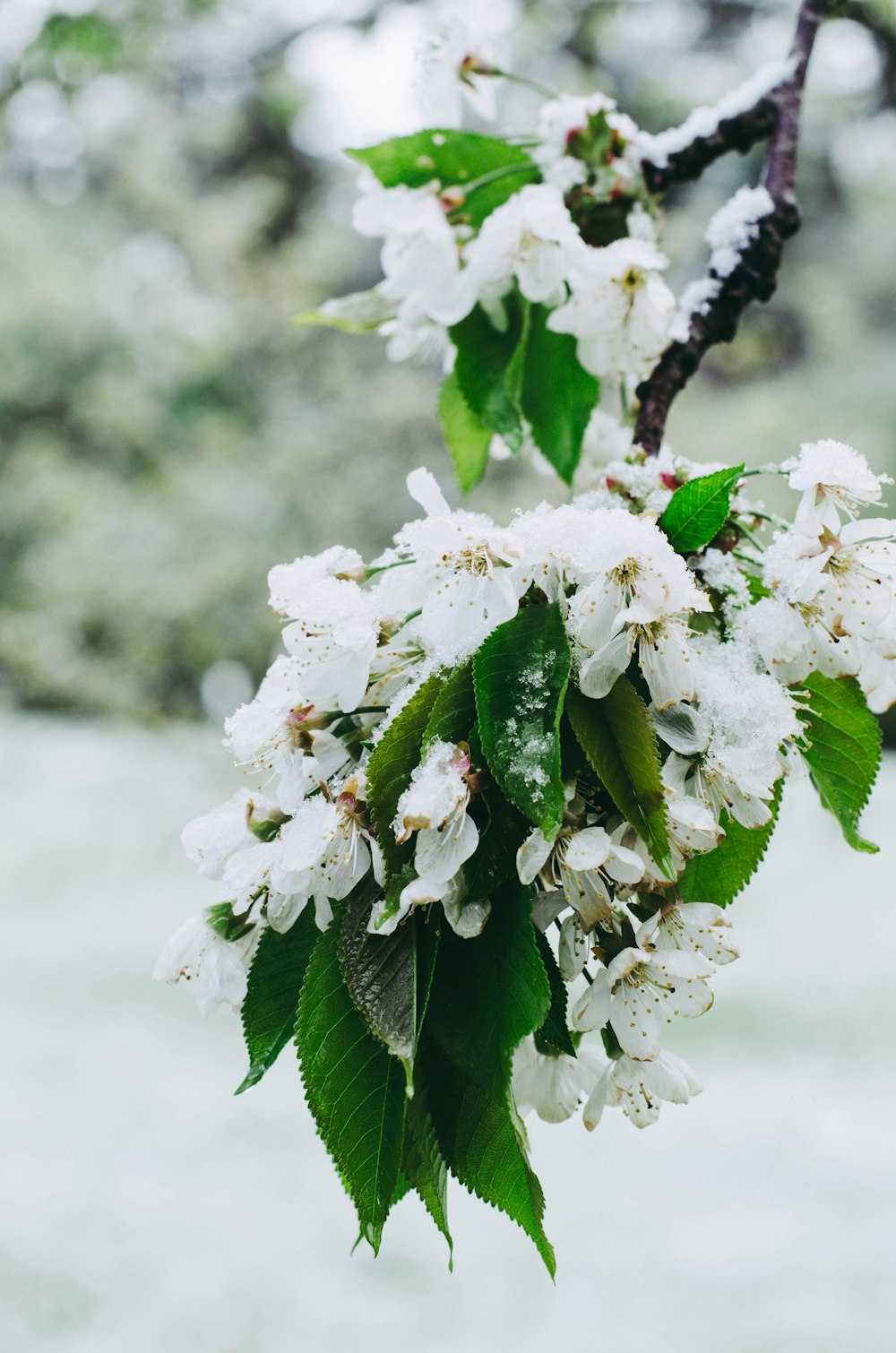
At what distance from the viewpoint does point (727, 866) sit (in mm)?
375

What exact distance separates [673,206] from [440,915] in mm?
3797

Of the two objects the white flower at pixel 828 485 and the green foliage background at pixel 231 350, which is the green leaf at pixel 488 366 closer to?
the white flower at pixel 828 485

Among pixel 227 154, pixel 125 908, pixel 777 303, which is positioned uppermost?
pixel 227 154

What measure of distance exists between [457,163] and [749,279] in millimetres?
153

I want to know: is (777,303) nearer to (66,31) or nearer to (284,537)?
(284,537)

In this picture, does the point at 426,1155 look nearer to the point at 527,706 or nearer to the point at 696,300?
the point at 527,706

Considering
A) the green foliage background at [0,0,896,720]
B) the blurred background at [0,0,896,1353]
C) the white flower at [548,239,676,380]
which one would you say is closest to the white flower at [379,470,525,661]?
the white flower at [548,239,676,380]

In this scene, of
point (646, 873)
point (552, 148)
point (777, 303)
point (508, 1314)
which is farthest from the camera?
point (777, 303)

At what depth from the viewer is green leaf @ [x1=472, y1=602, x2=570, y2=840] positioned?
298 mm

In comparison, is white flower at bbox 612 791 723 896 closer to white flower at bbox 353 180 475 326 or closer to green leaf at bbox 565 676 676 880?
green leaf at bbox 565 676 676 880

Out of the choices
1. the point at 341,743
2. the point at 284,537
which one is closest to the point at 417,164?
the point at 341,743

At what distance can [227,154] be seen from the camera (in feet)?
13.4

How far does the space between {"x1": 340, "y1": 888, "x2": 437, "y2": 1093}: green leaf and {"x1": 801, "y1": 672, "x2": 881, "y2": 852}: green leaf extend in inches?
5.8

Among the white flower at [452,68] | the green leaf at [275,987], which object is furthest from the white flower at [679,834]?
the white flower at [452,68]
